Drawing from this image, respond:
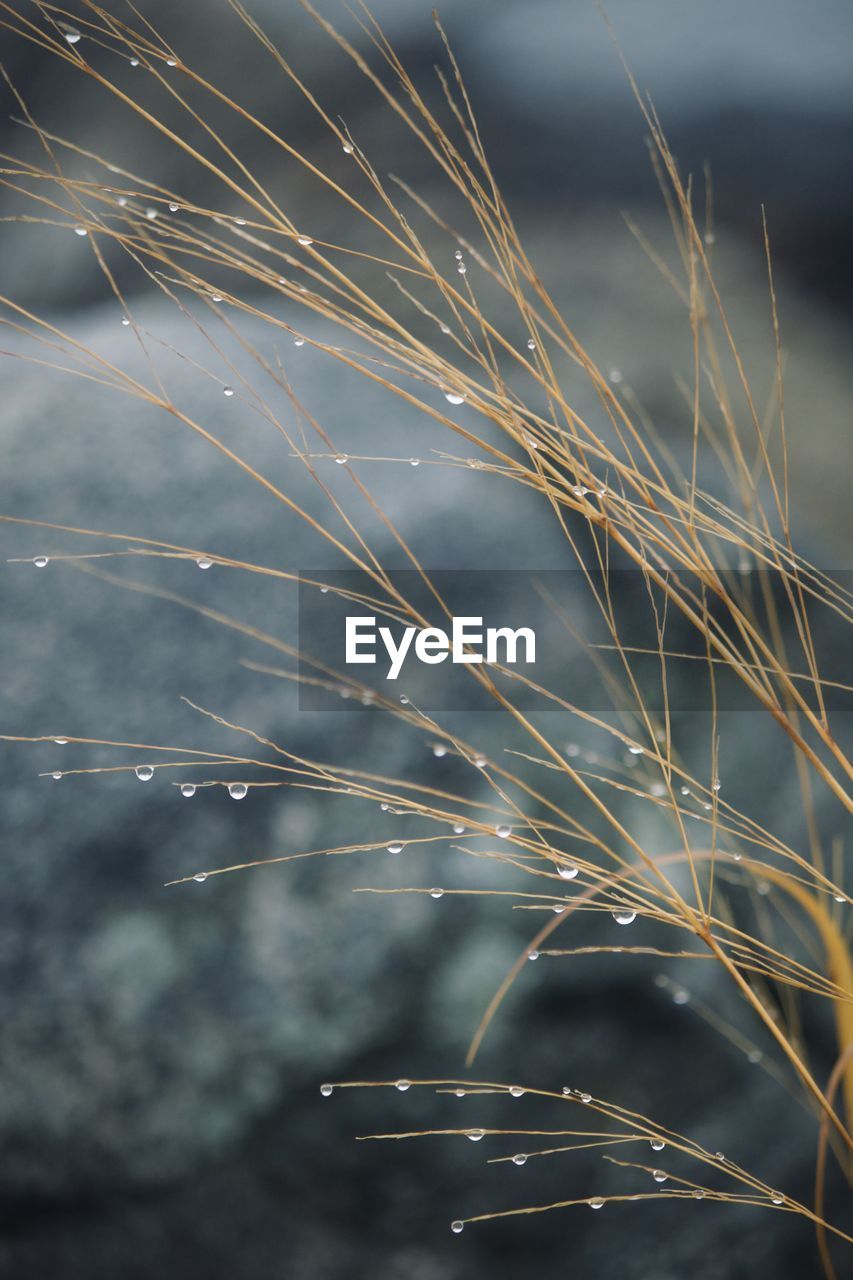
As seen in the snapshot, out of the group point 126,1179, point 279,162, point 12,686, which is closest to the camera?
point 126,1179

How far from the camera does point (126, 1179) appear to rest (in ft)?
2.57

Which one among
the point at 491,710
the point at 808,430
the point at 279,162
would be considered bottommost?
the point at 491,710

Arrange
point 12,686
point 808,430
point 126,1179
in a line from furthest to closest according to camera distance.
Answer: point 808,430 → point 12,686 → point 126,1179

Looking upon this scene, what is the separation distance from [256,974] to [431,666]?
306 mm

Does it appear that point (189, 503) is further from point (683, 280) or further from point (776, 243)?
point (776, 243)

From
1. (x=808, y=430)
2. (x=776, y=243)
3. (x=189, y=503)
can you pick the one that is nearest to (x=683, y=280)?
(x=776, y=243)

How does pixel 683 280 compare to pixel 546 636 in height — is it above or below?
above

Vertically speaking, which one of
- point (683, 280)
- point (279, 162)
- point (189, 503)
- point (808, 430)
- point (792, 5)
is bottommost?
point (189, 503)

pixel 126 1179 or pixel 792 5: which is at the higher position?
pixel 792 5

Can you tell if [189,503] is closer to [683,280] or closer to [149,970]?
[149,970]

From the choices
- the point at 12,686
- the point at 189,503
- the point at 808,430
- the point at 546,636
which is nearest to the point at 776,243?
the point at 808,430

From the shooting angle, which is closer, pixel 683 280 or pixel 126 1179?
pixel 126 1179

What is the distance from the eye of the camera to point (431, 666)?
0.90 metres

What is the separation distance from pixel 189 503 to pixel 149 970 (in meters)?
0.43
